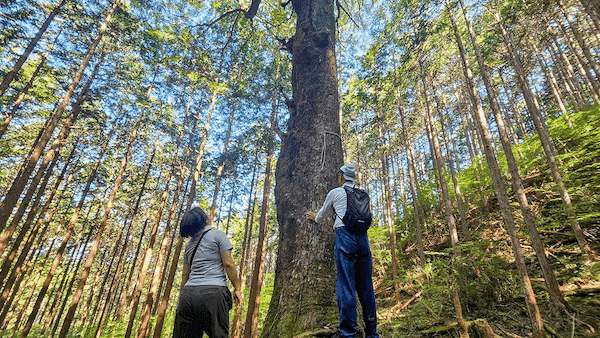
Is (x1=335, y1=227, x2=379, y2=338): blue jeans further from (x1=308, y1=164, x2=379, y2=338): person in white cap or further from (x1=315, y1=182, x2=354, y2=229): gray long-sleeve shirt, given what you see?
(x1=315, y1=182, x2=354, y2=229): gray long-sleeve shirt

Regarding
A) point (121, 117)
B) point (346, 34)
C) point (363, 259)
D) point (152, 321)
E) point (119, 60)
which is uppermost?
point (346, 34)

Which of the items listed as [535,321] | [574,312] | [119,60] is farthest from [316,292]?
[119,60]

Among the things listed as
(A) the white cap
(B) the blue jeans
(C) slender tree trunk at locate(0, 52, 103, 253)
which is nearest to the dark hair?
(B) the blue jeans

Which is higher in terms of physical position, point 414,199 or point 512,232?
point 414,199

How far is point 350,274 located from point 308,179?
1373mm

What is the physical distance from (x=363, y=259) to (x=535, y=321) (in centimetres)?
266

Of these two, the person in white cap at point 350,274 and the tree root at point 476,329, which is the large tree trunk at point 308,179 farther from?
the tree root at point 476,329

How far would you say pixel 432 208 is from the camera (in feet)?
40.0

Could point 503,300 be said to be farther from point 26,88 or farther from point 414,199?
point 26,88

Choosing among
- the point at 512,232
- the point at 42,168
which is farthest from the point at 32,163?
the point at 512,232

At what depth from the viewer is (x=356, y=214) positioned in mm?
2748

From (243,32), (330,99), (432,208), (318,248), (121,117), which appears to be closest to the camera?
(318,248)

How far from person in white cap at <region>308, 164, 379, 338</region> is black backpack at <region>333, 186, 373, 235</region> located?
0.05 m

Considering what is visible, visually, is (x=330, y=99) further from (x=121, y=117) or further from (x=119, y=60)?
(x=121, y=117)
